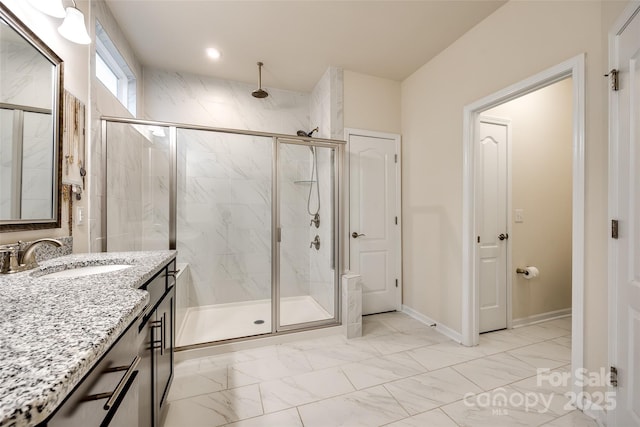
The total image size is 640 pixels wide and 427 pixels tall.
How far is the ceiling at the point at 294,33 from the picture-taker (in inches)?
81.3

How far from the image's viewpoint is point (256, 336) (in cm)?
234

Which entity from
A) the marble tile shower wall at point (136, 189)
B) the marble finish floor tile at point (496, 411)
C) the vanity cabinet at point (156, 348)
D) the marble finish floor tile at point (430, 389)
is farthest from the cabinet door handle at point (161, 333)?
the marble finish floor tile at point (496, 411)

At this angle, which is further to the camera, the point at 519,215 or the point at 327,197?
the point at 327,197

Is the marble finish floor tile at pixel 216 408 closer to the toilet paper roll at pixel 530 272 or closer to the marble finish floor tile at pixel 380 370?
the marble finish floor tile at pixel 380 370

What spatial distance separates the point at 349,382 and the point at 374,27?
2.87 m

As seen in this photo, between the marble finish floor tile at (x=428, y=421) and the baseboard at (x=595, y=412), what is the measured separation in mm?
790

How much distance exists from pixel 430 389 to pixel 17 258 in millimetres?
2340

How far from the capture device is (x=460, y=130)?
2428mm

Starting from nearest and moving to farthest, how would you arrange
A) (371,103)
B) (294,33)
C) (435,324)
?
(294,33) < (435,324) < (371,103)

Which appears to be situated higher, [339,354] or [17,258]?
[17,258]

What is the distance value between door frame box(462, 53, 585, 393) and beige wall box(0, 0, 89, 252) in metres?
2.92

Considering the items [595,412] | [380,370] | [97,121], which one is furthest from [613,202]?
[97,121]

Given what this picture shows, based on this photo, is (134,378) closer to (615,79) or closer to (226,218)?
(226,218)

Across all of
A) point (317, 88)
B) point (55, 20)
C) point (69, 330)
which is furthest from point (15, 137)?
point (317, 88)
